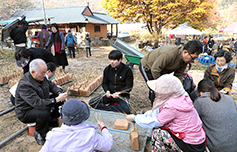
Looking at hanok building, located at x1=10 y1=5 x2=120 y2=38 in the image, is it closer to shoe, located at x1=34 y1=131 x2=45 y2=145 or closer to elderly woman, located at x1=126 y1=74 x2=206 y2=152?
shoe, located at x1=34 y1=131 x2=45 y2=145

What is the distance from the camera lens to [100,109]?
312 cm

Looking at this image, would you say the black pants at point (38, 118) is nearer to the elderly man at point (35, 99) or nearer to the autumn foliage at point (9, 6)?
the elderly man at point (35, 99)

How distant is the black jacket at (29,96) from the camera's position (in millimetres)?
2102

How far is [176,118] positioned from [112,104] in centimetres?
185

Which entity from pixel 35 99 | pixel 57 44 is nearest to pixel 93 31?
pixel 57 44

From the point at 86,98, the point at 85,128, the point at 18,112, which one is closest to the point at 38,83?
the point at 18,112

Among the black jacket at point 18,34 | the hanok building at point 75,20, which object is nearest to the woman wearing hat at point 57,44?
the black jacket at point 18,34

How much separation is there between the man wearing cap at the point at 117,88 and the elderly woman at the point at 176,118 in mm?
1337

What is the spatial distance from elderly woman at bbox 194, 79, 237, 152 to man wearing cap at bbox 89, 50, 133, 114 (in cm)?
150

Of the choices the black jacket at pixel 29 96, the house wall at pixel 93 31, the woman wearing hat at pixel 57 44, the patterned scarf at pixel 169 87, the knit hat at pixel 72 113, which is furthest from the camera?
the house wall at pixel 93 31

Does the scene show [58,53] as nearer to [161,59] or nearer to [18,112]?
[18,112]

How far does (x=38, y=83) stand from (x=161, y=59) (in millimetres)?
2053

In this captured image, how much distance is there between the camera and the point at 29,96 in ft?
6.91

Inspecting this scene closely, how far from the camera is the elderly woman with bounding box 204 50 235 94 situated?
3.09 m
